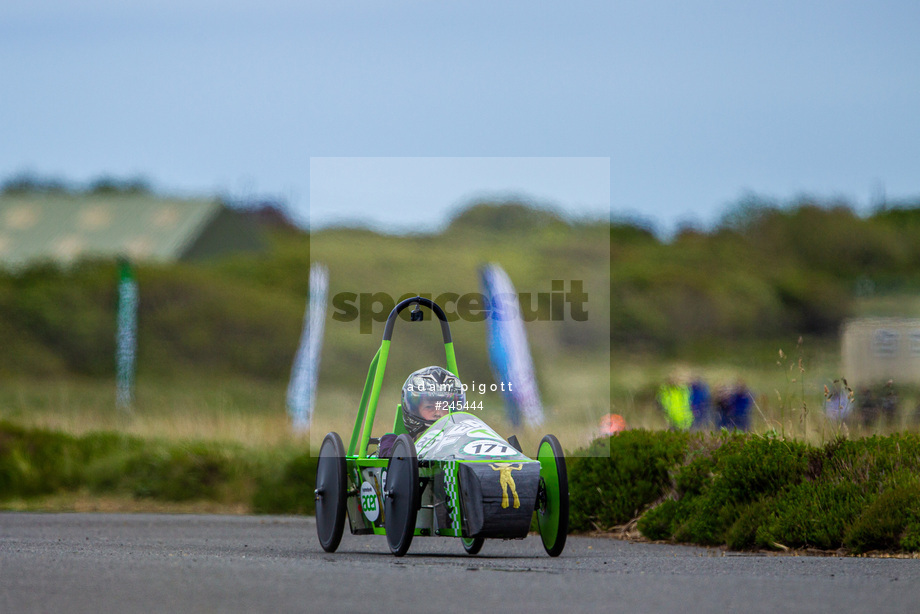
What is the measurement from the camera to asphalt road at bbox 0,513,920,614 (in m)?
7.11

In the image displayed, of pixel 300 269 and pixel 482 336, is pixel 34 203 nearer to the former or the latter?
pixel 300 269

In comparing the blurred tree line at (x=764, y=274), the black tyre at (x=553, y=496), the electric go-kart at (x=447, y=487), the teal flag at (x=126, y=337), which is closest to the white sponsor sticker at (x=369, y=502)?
the electric go-kart at (x=447, y=487)

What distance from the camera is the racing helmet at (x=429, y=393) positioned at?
11516 millimetres

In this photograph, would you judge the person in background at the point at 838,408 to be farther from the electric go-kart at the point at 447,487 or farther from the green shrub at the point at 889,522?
the electric go-kart at the point at 447,487

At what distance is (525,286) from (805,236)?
1978 centimetres

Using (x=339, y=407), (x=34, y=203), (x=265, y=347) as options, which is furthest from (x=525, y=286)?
(x=34, y=203)

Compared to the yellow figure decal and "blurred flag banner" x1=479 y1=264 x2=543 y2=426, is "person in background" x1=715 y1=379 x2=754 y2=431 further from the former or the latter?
the yellow figure decal

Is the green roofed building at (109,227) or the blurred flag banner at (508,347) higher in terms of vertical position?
the green roofed building at (109,227)

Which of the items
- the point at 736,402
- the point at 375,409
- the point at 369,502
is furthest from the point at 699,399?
the point at 369,502

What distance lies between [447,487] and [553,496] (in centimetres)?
83

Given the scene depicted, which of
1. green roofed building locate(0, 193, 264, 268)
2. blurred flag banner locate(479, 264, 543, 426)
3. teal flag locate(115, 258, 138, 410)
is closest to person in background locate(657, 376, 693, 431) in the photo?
blurred flag banner locate(479, 264, 543, 426)

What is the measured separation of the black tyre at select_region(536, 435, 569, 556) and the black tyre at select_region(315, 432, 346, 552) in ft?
6.27

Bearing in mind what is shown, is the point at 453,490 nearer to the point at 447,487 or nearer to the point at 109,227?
the point at 447,487

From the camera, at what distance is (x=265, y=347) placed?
192ft
